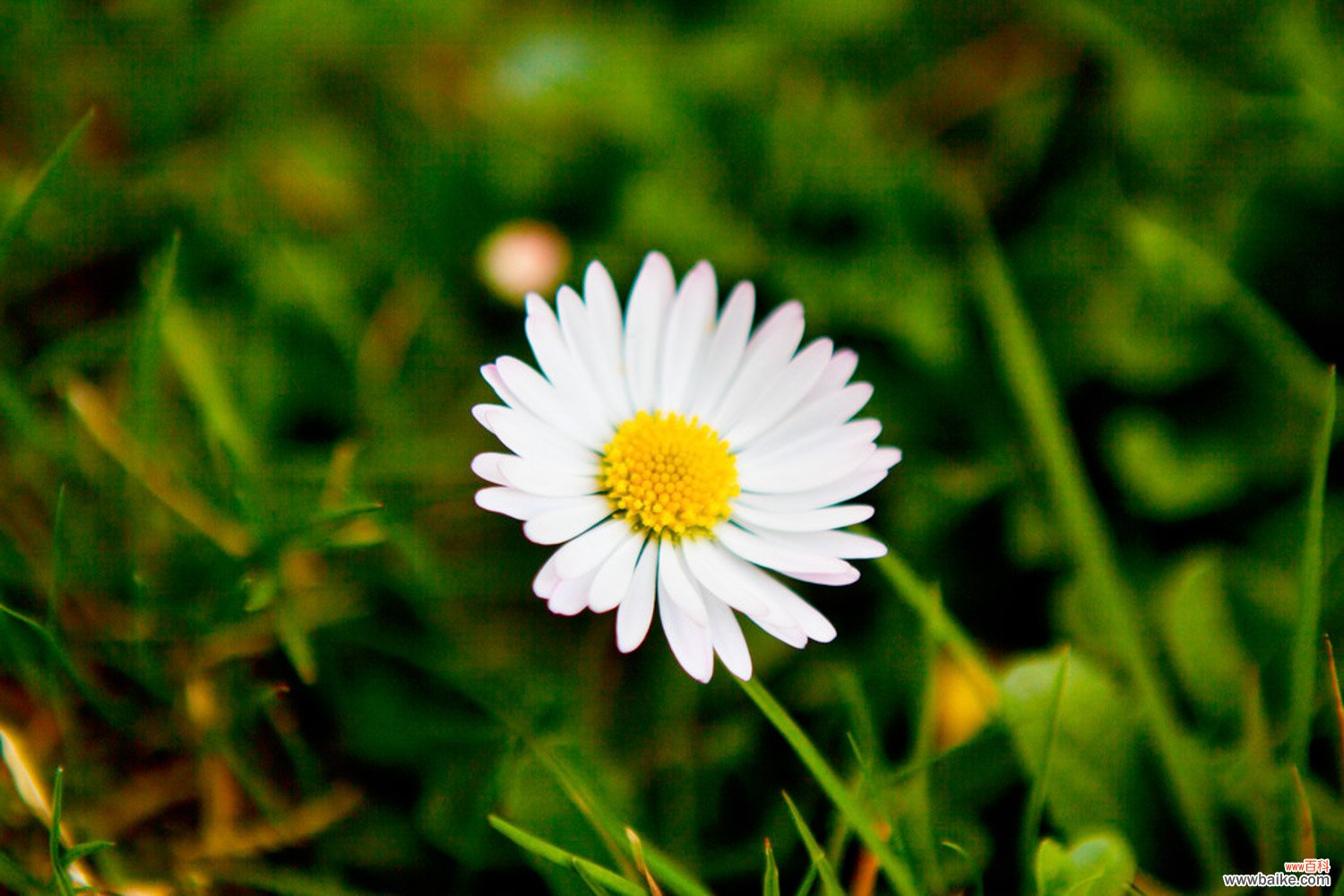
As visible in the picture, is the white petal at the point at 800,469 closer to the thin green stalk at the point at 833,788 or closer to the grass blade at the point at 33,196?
the thin green stalk at the point at 833,788

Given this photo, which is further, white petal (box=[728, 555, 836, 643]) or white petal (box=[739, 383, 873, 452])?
white petal (box=[739, 383, 873, 452])

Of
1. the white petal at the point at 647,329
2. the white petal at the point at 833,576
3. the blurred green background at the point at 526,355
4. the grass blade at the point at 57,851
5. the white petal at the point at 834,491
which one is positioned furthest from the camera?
the blurred green background at the point at 526,355

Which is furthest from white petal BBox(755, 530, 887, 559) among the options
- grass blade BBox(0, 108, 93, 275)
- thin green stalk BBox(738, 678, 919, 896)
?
grass blade BBox(0, 108, 93, 275)

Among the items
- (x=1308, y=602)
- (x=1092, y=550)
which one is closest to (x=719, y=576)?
(x=1092, y=550)

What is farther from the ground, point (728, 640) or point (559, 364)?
point (559, 364)

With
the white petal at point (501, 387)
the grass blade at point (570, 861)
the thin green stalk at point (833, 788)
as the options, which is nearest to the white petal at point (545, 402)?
the white petal at point (501, 387)

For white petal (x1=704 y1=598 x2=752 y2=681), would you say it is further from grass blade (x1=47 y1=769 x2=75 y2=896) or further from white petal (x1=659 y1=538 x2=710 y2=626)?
grass blade (x1=47 y1=769 x2=75 y2=896)

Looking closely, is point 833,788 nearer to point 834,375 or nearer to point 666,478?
point 666,478
